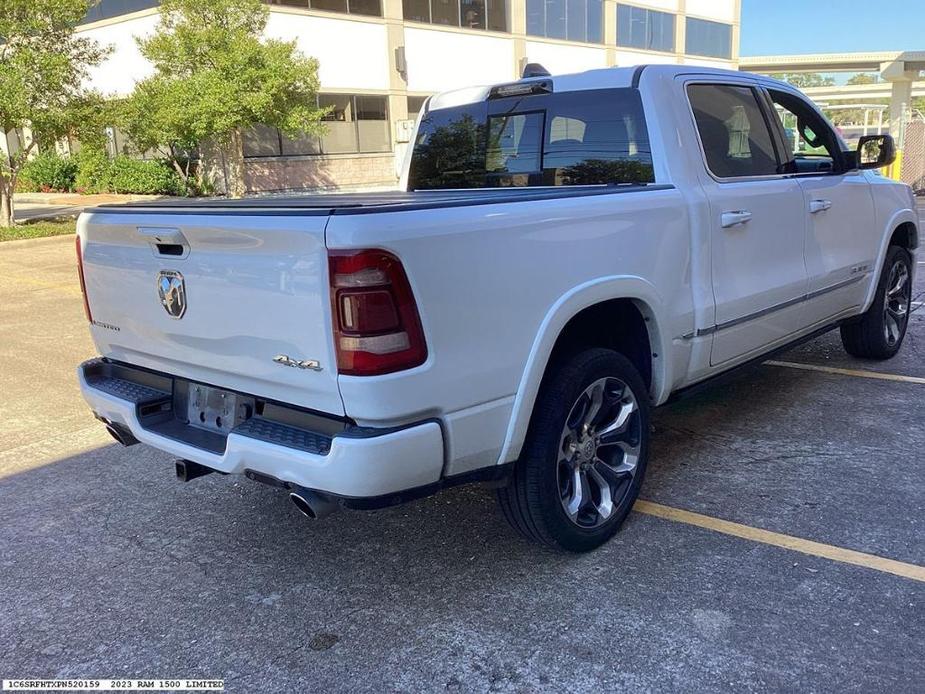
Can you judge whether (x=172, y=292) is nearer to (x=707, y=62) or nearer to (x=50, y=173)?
(x=50, y=173)

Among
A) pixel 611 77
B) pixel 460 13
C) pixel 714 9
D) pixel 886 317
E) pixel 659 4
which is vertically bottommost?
pixel 886 317

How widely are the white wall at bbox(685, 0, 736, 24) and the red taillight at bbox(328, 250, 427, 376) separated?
41523 millimetres

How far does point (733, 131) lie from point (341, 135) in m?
23.1

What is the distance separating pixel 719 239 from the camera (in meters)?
3.82

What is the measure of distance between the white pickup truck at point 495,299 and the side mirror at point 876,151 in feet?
1.17

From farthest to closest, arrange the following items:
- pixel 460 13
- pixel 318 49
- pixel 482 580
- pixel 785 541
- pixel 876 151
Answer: pixel 460 13
pixel 318 49
pixel 876 151
pixel 785 541
pixel 482 580

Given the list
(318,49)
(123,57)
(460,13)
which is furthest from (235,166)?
(460,13)

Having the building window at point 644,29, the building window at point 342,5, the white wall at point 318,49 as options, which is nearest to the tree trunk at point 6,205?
the white wall at point 318,49

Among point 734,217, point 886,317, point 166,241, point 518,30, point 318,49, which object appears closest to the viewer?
point 166,241

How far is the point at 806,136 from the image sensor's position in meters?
5.28

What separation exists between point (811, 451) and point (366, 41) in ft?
79.7

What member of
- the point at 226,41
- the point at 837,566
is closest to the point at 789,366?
the point at 837,566

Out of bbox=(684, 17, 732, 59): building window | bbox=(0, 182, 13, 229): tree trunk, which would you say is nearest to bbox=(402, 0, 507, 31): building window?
bbox=(684, 17, 732, 59): building window

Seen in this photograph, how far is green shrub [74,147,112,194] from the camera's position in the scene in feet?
76.3
